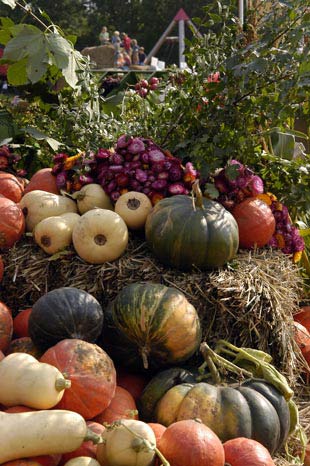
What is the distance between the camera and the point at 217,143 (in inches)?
149

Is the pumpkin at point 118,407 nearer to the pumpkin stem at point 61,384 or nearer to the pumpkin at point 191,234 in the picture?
the pumpkin stem at point 61,384

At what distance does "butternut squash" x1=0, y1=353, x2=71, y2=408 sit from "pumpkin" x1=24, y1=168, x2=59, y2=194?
1761 millimetres

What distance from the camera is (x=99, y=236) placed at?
10.5 ft

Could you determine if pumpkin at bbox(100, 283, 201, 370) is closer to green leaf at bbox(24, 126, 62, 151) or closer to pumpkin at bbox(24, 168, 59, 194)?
pumpkin at bbox(24, 168, 59, 194)

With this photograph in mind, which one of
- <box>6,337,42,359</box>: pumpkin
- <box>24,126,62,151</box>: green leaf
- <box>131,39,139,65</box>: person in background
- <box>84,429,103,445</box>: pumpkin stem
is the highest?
<box>24,126,62,151</box>: green leaf

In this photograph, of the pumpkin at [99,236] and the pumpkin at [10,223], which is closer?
the pumpkin at [99,236]

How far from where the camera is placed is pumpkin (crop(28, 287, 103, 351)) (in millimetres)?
2631

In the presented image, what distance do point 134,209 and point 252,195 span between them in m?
0.74

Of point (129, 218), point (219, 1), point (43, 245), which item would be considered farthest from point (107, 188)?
point (219, 1)

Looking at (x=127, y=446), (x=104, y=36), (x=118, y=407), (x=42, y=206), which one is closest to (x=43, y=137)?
(x=42, y=206)

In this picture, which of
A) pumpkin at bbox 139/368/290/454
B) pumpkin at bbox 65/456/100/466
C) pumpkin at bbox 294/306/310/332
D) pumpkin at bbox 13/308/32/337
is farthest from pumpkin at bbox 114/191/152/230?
pumpkin at bbox 65/456/100/466

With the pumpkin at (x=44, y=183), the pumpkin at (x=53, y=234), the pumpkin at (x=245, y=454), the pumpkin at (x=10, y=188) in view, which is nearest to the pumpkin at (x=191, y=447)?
the pumpkin at (x=245, y=454)

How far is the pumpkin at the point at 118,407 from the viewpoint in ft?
8.11

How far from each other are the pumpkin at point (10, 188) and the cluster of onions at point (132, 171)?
0.30 meters
